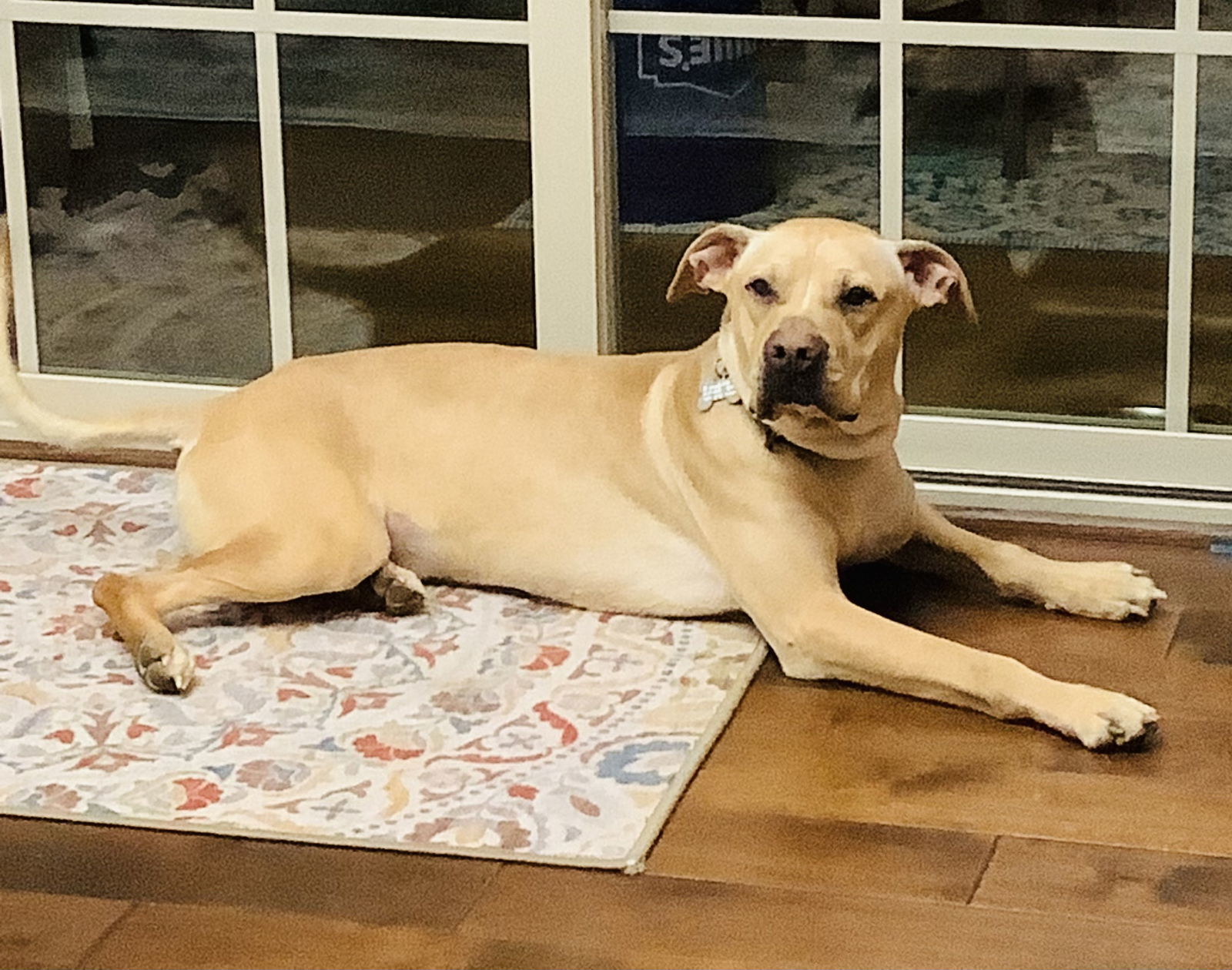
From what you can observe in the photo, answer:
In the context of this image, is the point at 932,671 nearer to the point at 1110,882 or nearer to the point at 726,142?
the point at 1110,882

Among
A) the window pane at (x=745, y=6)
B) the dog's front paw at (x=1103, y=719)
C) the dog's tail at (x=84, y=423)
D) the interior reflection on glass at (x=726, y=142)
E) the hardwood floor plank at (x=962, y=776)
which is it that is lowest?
the hardwood floor plank at (x=962, y=776)

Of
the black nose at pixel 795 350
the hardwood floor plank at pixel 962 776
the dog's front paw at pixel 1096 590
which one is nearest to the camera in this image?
the hardwood floor plank at pixel 962 776

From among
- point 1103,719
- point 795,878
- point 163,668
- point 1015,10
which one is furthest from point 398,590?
point 1015,10

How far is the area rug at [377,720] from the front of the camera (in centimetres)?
227

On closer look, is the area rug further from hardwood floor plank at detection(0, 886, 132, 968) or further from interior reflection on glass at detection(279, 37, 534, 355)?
interior reflection on glass at detection(279, 37, 534, 355)

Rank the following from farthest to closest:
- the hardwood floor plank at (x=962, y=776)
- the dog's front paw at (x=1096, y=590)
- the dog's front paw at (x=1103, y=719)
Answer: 1. the dog's front paw at (x=1096, y=590)
2. the dog's front paw at (x=1103, y=719)
3. the hardwood floor plank at (x=962, y=776)

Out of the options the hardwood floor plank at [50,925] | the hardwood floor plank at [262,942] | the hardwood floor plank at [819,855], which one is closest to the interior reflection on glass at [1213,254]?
the hardwood floor plank at [819,855]

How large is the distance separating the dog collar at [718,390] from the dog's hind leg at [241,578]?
0.48 meters

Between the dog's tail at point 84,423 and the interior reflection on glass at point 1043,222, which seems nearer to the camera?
the dog's tail at point 84,423

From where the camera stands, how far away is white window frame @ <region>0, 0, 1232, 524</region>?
299 cm

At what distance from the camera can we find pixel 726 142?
11.0ft

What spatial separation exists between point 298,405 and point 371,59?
0.76 m

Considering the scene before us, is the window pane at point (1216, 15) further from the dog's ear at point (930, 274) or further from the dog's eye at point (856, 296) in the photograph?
the dog's eye at point (856, 296)

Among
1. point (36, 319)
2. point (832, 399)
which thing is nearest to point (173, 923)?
point (832, 399)
